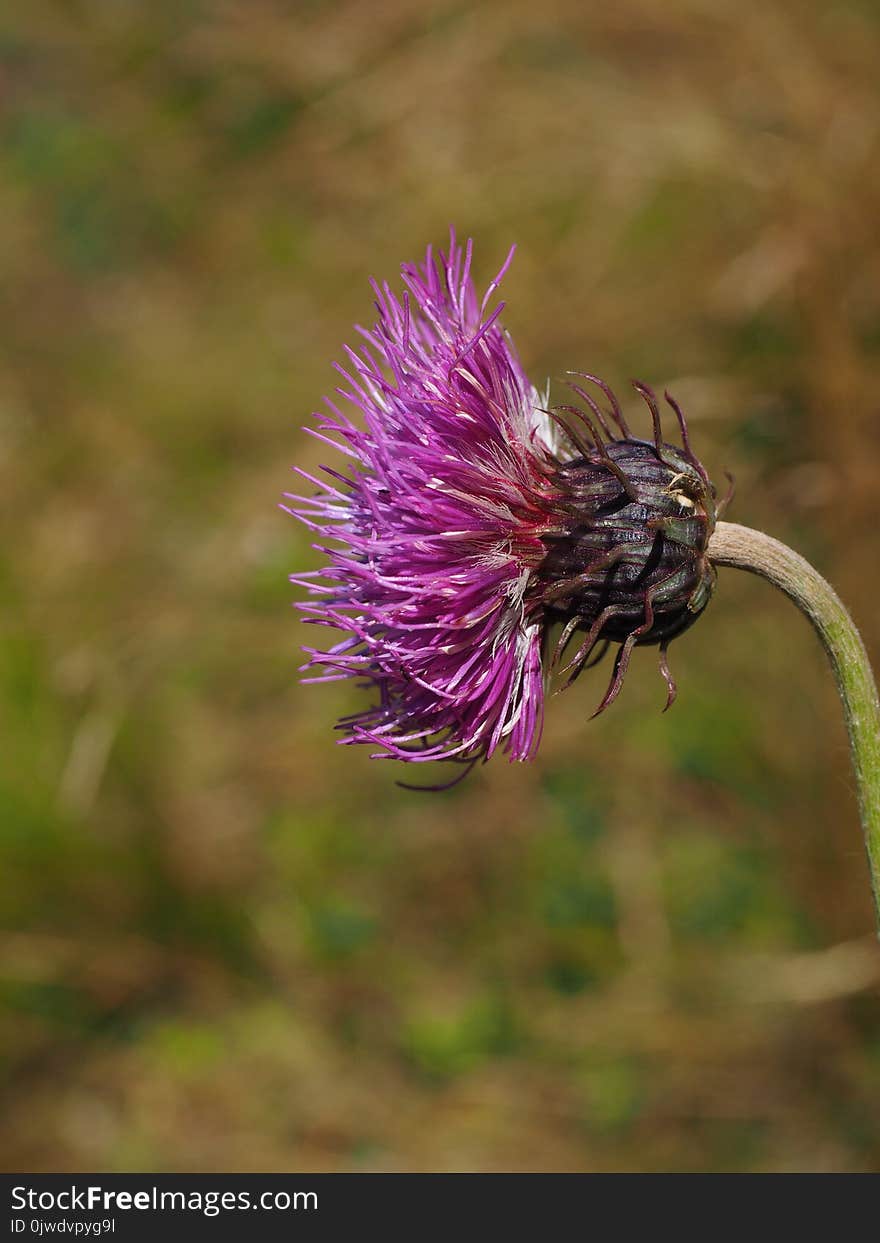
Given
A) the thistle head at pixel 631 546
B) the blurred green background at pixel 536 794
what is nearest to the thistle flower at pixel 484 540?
the thistle head at pixel 631 546

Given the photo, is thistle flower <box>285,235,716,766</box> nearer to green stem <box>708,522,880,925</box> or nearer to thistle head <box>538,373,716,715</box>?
thistle head <box>538,373,716,715</box>

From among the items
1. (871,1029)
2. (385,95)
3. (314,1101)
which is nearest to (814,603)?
(871,1029)

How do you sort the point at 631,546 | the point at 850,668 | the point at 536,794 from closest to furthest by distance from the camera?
the point at 850,668 < the point at 631,546 < the point at 536,794

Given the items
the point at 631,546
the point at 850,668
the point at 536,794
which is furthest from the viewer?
the point at 536,794

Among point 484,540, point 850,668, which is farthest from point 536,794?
point 850,668

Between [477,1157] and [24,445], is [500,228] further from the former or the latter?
[477,1157]

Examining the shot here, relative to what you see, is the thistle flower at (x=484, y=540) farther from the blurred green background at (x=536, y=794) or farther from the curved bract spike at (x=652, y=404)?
the blurred green background at (x=536, y=794)

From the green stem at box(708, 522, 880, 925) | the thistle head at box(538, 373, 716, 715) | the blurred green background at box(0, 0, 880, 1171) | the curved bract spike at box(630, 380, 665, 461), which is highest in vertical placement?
the blurred green background at box(0, 0, 880, 1171)

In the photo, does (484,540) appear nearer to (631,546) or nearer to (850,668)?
(631,546)

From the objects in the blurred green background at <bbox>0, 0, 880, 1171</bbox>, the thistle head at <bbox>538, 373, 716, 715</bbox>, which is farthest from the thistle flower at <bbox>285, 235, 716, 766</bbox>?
the blurred green background at <bbox>0, 0, 880, 1171</bbox>
